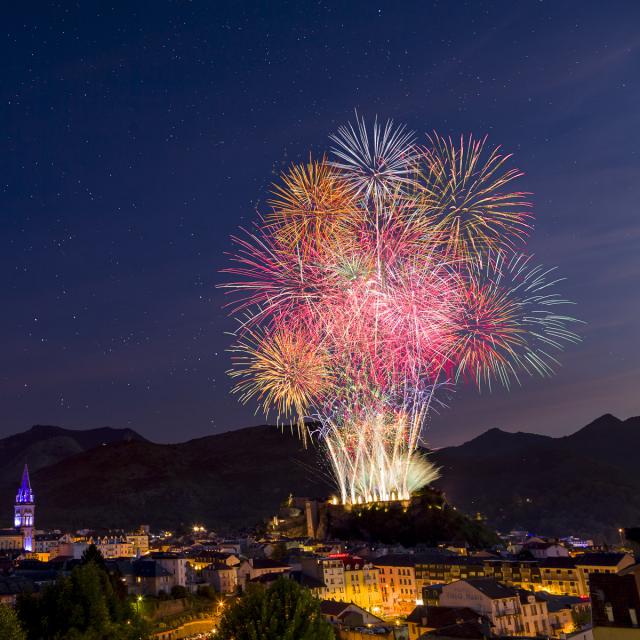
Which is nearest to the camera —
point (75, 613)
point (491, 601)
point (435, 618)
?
point (75, 613)

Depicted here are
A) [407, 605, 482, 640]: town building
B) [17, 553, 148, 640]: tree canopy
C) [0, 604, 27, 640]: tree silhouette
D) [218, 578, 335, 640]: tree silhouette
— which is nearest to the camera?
[0, 604, 27, 640]: tree silhouette

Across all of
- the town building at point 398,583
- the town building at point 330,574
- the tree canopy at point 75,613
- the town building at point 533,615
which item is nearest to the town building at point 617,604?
the tree canopy at point 75,613

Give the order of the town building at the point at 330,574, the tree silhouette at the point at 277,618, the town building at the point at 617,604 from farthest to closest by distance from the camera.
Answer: the town building at the point at 330,574, the tree silhouette at the point at 277,618, the town building at the point at 617,604

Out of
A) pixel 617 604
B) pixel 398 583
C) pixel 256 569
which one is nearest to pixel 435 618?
pixel 398 583

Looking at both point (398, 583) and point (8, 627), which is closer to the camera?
→ point (8, 627)

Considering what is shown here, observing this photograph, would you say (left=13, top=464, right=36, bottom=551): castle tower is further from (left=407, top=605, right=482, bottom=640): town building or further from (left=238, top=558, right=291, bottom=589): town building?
(left=407, top=605, right=482, bottom=640): town building

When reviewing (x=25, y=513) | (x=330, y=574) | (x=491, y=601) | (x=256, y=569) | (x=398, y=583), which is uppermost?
(x=25, y=513)

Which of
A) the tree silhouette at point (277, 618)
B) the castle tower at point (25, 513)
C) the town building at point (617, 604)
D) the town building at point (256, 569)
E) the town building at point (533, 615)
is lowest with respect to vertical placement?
the town building at point (533, 615)

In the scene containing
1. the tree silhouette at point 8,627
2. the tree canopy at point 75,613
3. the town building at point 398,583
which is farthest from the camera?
the town building at point 398,583

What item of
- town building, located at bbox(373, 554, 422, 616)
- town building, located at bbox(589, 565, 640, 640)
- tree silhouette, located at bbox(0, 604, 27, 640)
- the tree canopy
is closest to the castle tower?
town building, located at bbox(373, 554, 422, 616)

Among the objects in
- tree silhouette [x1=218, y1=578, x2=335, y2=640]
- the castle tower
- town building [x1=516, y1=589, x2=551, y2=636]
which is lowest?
town building [x1=516, y1=589, x2=551, y2=636]

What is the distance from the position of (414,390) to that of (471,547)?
119 ft

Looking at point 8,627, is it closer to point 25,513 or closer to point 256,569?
point 256,569

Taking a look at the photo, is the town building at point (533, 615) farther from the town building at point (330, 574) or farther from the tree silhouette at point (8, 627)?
the tree silhouette at point (8, 627)
